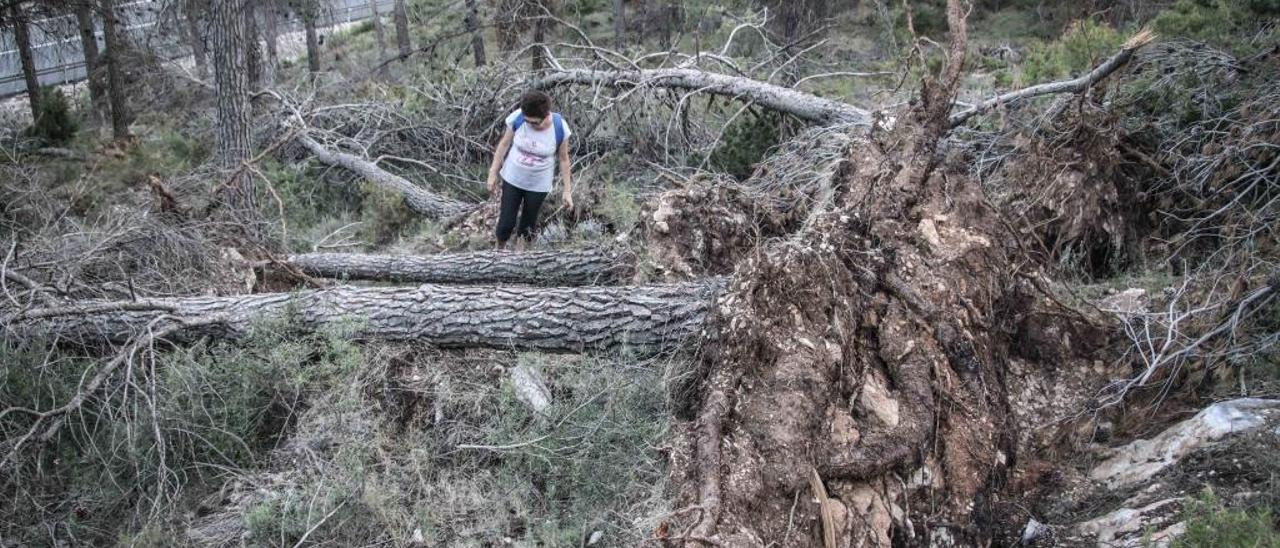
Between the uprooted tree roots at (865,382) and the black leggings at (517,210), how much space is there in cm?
249

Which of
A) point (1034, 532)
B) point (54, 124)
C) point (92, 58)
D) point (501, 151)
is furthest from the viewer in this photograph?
point (92, 58)

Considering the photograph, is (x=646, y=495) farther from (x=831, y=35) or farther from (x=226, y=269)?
(x=831, y=35)

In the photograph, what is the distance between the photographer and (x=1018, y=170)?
5.76 m

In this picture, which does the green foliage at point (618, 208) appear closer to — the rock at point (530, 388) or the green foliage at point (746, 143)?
the green foliage at point (746, 143)

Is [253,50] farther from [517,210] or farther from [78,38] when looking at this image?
[517,210]

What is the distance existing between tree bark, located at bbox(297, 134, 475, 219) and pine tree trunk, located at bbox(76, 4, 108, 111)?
376cm

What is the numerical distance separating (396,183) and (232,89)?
1.62 m

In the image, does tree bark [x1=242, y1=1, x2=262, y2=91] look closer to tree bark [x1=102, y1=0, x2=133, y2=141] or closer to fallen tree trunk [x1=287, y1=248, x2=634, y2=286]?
tree bark [x1=102, y1=0, x2=133, y2=141]

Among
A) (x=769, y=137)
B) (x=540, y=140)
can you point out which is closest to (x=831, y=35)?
(x=769, y=137)

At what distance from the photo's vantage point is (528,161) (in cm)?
604

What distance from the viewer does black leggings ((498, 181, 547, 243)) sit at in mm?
6234

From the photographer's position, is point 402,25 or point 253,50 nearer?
point 253,50

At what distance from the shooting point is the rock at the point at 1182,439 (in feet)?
11.4

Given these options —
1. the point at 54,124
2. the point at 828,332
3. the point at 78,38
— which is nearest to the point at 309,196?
the point at 54,124
